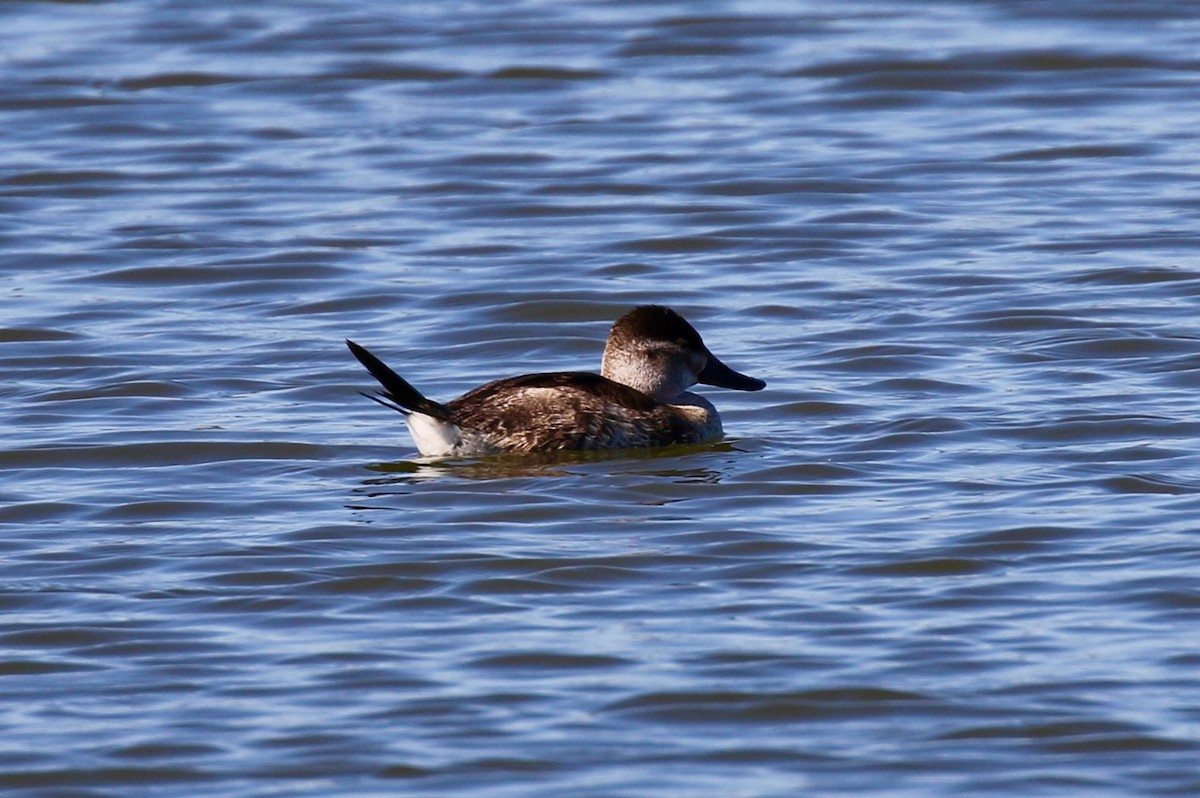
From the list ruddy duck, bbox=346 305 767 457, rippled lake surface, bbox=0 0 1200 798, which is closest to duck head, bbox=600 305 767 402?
ruddy duck, bbox=346 305 767 457

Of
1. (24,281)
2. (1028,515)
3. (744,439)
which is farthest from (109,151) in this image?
(1028,515)

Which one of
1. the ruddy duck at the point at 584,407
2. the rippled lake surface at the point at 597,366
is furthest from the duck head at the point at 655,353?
the rippled lake surface at the point at 597,366

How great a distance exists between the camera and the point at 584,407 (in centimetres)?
946

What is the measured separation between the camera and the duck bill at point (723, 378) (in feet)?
33.3

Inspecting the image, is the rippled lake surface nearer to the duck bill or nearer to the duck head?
the duck bill

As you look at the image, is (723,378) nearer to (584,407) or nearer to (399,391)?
(584,407)

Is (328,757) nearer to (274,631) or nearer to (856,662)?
(274,631)

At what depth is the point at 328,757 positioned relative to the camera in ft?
20.6

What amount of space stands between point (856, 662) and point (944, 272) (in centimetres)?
623

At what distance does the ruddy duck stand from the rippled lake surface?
13 centimetres

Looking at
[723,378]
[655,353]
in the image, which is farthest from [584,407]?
[723,378]

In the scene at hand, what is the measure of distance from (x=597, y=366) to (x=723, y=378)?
1.45 metres

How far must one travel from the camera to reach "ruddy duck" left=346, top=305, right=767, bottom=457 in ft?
30.6

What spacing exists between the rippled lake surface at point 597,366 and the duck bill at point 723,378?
0.59ft
